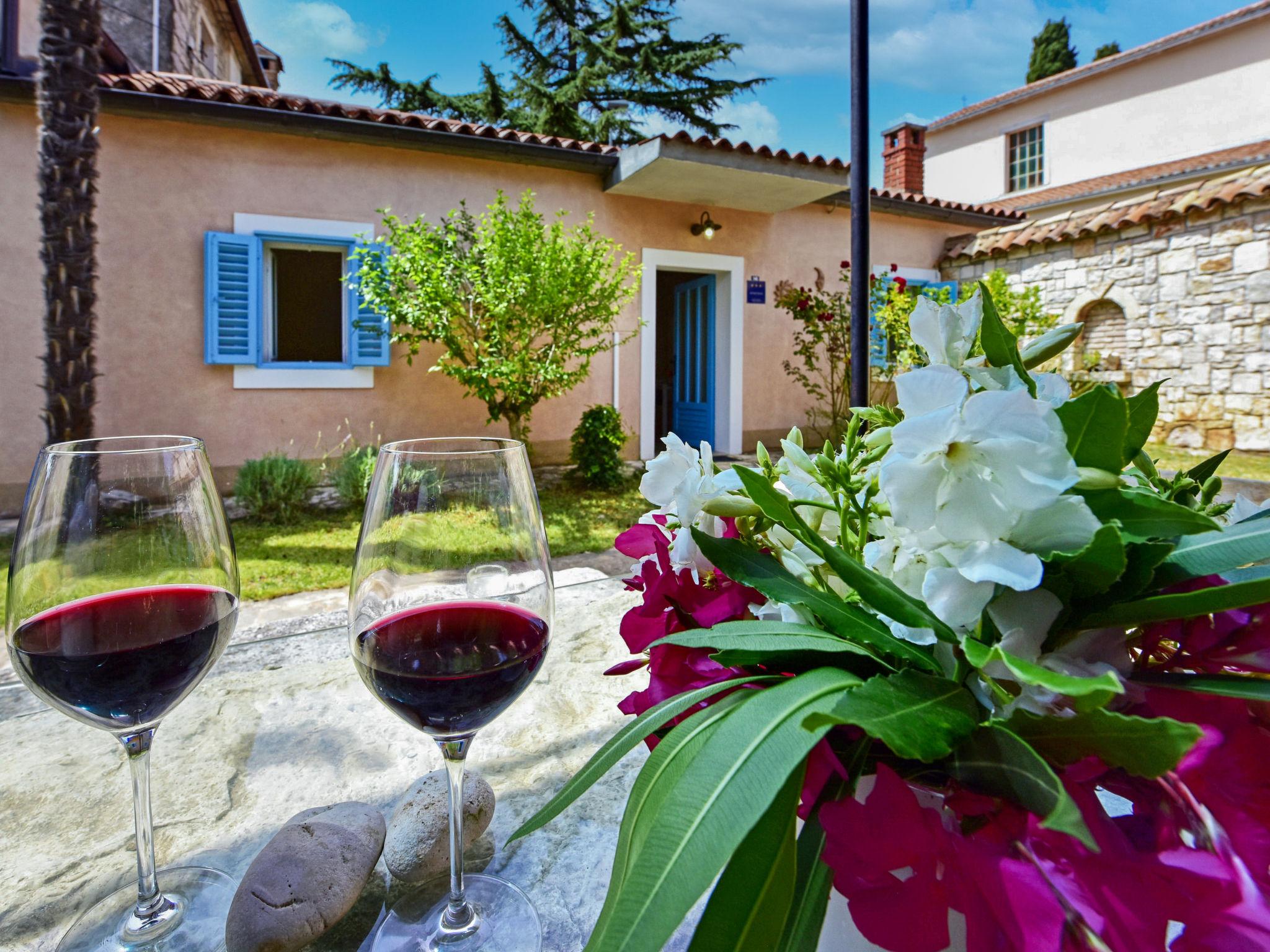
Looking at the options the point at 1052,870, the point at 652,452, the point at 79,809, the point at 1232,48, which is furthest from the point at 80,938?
the point at 1232,48

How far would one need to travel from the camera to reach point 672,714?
0.38 meters

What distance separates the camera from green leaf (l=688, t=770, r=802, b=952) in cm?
29

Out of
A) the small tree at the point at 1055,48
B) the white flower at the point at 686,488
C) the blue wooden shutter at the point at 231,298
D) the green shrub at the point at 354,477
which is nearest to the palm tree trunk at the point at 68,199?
the blue wooden shutter at the point at 231,298

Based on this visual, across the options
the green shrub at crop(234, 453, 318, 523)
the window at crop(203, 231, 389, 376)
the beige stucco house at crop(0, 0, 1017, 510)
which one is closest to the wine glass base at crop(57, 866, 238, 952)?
the green shrub at crop(234, 453, 318, 523)

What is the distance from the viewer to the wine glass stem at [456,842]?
2.04 feet

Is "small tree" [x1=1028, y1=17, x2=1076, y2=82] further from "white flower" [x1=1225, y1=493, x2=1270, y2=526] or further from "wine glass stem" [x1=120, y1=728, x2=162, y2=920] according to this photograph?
"wine glass stem" [x1=120, y1=728, x2=162, y2=920]

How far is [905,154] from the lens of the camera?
34.4ft

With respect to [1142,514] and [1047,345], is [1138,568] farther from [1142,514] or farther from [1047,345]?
[1047,345]

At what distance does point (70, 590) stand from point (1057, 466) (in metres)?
0.76

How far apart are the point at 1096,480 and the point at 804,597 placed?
5.9 inches

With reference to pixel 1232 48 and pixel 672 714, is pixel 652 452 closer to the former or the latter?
pixel 672 714

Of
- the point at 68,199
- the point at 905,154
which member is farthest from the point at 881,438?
the point at 905,154

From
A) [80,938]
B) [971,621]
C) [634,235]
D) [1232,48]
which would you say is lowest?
[80,938]

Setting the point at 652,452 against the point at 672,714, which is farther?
the point at 652,452
